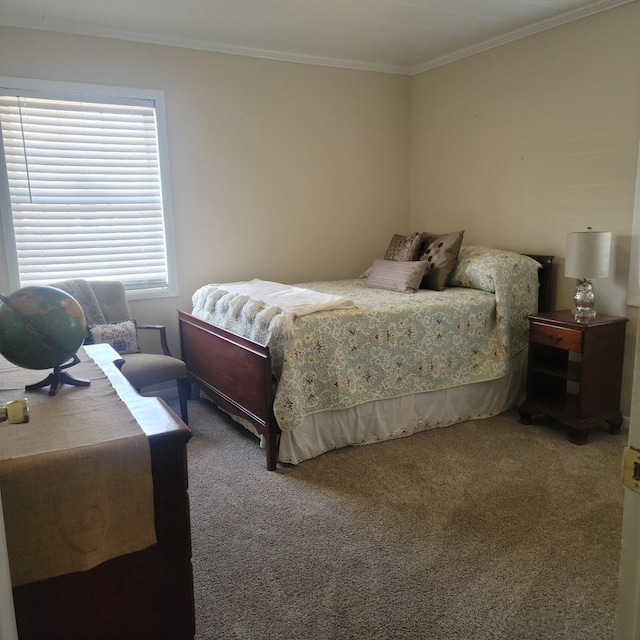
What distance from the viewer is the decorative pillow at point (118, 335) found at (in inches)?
140

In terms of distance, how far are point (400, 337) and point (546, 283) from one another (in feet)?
4.19

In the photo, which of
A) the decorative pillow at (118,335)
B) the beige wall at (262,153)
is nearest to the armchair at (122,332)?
the decorative pillow at (118,335)

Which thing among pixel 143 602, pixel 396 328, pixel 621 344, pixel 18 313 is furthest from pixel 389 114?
pixel 143 602

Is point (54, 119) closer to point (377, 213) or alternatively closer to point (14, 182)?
point (14, 182)

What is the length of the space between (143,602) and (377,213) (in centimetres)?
412

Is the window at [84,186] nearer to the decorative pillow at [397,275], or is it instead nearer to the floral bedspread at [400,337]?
the floral bedspread at [400,337]

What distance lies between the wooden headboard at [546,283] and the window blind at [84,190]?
2.71m

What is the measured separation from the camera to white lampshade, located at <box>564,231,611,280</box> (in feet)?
10.7

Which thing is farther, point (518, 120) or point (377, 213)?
point (377, 213)

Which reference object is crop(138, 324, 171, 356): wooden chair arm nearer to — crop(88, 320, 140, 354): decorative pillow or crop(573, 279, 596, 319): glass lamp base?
crop(88, 320, 140, 354): decorative pillow

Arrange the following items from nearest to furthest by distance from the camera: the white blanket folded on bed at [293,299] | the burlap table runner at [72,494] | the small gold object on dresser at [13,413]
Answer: the small gold object on dresser at [13,413]
the burlap table runner at [72,494]
the white blanket folded on bed at [293,299]

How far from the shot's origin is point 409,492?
8.93ft

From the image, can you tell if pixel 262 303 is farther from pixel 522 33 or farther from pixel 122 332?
pixel 522 33

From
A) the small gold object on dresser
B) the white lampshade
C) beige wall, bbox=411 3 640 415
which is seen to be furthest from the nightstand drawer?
the small gold object on dresser
